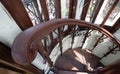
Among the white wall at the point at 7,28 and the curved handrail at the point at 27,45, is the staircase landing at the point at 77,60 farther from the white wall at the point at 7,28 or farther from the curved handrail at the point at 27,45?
the curved handrail at the point at 27,45

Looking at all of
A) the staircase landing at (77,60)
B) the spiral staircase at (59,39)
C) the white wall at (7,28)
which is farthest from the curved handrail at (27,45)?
the staircase landing at (77,60)

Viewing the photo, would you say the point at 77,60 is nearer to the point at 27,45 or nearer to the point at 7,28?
the point at 7,28

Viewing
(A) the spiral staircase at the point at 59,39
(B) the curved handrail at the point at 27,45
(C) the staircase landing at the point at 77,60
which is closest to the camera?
(B) the curved handrail at the point at 27,45

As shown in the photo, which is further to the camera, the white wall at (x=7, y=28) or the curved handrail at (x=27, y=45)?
the white wall at (x=7, y=28)

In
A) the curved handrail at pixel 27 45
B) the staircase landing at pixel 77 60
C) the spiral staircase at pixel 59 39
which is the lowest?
the staircase landing at pixel 77 60

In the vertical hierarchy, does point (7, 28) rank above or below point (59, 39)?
above

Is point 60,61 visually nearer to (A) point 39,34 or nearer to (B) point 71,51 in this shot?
(B) point 71,51

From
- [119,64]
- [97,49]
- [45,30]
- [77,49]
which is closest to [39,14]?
[45,30]

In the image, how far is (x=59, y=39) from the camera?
80.4 inches

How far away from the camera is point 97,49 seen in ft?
15.0

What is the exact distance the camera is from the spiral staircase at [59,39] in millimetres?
1154

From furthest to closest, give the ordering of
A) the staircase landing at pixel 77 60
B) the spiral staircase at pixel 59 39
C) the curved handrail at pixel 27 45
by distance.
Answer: the staircase landing at pixel 77 60 < the spiral staircase at pixel 59 39 < the curved handrail at pixel 27 45

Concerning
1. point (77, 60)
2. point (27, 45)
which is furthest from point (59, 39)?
point (77, 60)

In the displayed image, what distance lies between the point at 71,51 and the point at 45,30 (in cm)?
272
